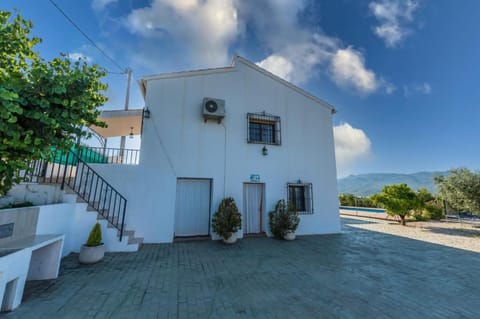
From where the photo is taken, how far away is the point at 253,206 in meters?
7.41

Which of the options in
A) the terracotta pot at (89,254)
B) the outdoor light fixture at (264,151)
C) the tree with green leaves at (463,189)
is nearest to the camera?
the terracotta pot at (89,254)

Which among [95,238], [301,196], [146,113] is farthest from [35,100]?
[301,196]

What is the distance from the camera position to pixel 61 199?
481 centimetres

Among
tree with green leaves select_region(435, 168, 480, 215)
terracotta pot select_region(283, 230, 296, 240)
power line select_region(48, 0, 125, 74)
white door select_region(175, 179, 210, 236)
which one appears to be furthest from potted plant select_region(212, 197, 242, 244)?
tree with green leaves select_region(435, 168, 480, 215)

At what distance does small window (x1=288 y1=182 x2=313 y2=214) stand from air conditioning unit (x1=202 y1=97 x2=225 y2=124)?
4.11 metres

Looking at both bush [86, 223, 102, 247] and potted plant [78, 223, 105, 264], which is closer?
potted plant [78, 223, 105, 264]

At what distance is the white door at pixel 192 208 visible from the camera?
6.55 m

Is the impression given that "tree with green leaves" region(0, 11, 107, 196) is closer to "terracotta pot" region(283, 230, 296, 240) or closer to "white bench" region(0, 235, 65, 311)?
"white bench" region(0, 235, 65, 311)

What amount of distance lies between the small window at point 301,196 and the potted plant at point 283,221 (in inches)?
31.6

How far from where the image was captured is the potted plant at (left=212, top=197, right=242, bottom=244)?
19.7 ft

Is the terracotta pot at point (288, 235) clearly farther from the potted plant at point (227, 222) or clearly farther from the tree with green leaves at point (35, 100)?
the tree with green leaves at point (35, 100)

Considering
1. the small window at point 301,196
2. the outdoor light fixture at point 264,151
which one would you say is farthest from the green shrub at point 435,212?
the outdoor light fixture at point 264,151

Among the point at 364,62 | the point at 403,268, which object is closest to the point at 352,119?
the point at 364,62

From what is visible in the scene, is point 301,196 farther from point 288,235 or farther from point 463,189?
point 463,189
